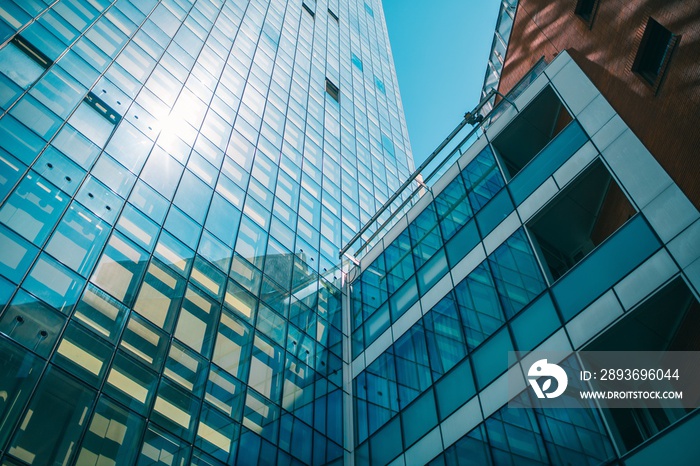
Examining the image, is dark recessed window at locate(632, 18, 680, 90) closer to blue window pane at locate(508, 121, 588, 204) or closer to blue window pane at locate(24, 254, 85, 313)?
blue window pane at locate(508, 121, 588, 204)

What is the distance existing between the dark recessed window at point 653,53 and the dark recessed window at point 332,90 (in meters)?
31.3

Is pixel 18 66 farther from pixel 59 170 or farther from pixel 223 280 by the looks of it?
pixel 223 280

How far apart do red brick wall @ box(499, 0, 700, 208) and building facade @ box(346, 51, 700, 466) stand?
46cm

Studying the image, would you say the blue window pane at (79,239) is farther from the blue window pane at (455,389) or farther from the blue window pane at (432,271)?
the blue window pane at (432,271)

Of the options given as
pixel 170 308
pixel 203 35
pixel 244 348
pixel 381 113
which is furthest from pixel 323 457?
pixel 381 113

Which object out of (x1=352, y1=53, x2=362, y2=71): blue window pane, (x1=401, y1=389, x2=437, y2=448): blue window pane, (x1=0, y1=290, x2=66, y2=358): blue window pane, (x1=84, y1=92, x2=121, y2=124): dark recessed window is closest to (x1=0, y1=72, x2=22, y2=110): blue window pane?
(x1=84, y1=92, x2=121, y2=124): dark recessed window

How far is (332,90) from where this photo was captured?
4581cm

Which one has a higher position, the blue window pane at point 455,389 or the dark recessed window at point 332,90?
the dark recessed window at point 332,90

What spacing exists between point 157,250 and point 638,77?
1799 cm

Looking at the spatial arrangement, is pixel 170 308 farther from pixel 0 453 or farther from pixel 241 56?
pixel 241 56

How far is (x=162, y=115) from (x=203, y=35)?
420 inches

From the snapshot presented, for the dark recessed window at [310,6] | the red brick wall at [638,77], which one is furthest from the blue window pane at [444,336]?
the dark recessed window at [310,6]

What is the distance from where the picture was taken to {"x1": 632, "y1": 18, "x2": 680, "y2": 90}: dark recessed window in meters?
15.2

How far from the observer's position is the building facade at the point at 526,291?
13.5 meters
